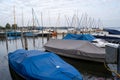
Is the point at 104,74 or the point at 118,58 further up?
the point at 118,58

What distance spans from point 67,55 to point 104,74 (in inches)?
203

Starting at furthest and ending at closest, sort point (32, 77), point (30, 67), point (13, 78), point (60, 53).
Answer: point (60, 53)
point (13, 78)
point (30, 67)
point (32, 77)

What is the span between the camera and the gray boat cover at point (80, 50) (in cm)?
1444

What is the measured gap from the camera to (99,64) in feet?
47.8

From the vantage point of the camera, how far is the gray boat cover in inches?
568

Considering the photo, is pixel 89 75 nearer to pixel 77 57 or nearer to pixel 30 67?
pixel 77 57

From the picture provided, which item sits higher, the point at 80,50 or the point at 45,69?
the point at 80,50

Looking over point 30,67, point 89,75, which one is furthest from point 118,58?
point 89,75

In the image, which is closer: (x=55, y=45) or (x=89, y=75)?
(x=89, y=75)

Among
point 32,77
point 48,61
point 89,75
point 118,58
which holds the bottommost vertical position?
point 89,75

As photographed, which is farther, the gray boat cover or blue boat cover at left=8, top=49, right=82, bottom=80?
the gray boat cover

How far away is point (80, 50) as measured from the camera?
50.0ft

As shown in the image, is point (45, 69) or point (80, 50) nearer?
point (45, 69)

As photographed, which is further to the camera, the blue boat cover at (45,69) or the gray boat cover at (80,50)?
the gray boat cover at (80,50)
